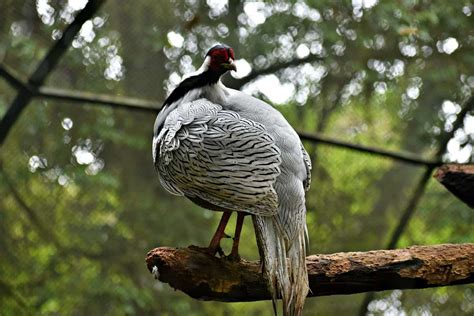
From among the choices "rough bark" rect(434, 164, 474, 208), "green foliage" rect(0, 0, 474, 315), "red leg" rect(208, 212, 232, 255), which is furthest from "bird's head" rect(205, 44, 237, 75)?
"green foliage" rect(0, 0, 474, 315)

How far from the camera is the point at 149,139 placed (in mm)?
3830

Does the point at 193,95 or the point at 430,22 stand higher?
the point at 430,22

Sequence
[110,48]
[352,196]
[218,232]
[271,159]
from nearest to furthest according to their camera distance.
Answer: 1. [271,159]
2. [218,232]
3. [110,48]
4. [352,196]

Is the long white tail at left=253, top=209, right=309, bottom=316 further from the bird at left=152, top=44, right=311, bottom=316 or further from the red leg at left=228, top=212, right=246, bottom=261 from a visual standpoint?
the red leg at left=228, top=212, right=246, bottom=261

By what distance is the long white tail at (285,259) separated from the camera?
1938 millimetres

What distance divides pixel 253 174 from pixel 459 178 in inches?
34.4

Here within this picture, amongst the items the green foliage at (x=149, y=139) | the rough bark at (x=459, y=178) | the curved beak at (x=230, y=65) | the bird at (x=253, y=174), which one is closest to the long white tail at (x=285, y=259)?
the bird at (x=253, y=174)

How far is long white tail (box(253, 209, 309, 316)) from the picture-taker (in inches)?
76.3

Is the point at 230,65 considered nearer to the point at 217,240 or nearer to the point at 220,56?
the point at 220,56

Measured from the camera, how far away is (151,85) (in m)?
3.71

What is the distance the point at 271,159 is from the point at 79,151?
6.34ft

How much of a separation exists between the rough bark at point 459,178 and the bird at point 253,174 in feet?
1.89

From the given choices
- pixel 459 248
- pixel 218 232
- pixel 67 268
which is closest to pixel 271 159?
pixel 218 232

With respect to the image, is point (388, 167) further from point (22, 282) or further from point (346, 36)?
point (22, 282)
